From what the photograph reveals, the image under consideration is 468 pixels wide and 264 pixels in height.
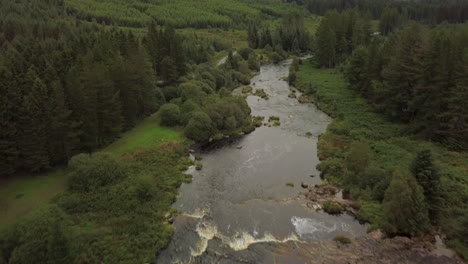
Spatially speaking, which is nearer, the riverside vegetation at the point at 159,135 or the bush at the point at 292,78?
the riverside vegetation at the point at 159,135

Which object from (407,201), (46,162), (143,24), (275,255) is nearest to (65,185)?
(46,162)

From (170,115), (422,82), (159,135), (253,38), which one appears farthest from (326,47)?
(159,135)

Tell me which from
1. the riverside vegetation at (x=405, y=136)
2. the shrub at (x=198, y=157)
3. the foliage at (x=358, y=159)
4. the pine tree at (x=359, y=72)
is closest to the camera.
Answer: the riverside vegetation at (x=405, y=136)

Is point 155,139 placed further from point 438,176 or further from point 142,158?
point 438,176

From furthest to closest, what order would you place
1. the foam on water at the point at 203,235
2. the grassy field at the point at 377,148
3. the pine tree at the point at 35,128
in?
1. the pine tree at the point at 35,128
2. the grassy field at the point at 377,148
3. the foam on water at the point at 203,235

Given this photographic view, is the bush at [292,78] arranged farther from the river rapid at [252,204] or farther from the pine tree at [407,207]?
the pine tree at [407,207]

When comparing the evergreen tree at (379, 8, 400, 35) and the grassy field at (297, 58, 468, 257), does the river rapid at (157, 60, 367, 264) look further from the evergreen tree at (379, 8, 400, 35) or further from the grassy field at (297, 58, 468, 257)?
the evergreen tree at (379, 8, 400, 35)

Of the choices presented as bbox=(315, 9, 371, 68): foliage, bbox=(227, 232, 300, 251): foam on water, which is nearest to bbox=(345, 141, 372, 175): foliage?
bbox=(227, 232, 300, 251): foam on water

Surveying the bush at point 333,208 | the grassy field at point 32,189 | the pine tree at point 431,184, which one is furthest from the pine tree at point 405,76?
the grassy field at point 32,189
